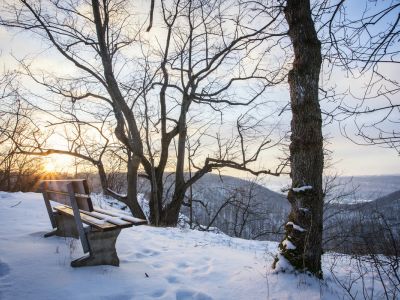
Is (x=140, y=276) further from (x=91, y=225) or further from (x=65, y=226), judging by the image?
(x=65, y=226)

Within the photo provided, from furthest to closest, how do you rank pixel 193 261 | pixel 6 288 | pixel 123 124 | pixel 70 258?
pixel 123 124
pixel 193 261
pixel 70 258
pixel 6 288

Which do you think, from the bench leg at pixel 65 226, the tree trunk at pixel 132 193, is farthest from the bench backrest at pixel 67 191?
the tree trunk at pixel 132 193

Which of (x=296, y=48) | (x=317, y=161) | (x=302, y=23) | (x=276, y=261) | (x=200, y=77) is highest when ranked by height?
(x=200, y=77)

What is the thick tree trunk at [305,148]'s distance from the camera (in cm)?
393

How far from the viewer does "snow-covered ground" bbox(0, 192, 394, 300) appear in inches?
121

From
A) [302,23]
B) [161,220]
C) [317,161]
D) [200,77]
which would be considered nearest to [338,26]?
[302,23]

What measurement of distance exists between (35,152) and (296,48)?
9714 mm

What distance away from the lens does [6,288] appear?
2.86 metres

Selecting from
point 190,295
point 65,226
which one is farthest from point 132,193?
point 190,295

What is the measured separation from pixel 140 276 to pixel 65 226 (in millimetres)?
1914

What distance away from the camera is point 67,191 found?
12.4 ft

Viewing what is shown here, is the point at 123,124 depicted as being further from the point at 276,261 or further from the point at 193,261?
the point at 276,261

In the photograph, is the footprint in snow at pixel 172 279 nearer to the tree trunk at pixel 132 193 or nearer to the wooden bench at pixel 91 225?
the wooden bench at pixel 91 225

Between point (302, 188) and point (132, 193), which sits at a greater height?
point (302, 188)
